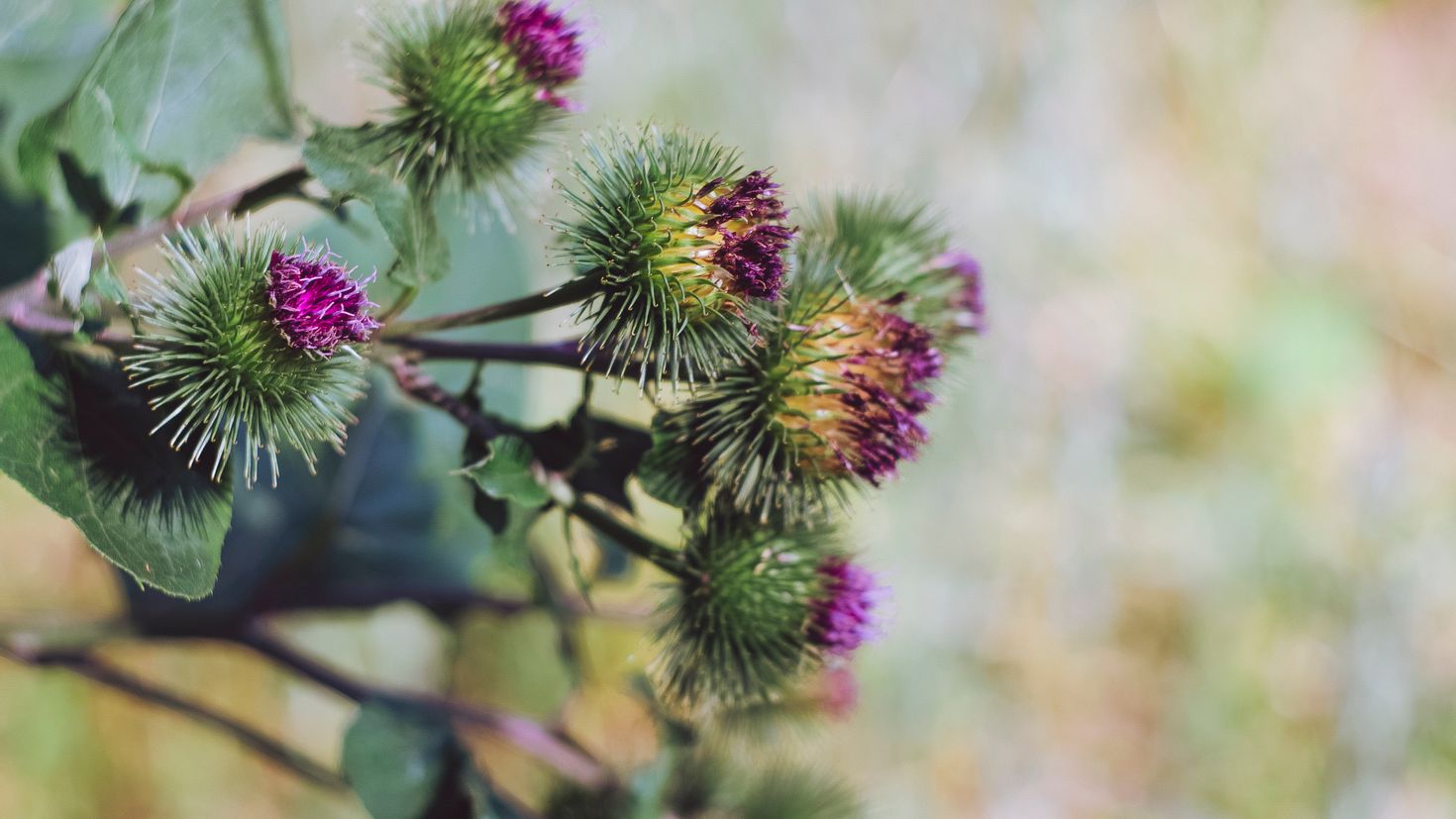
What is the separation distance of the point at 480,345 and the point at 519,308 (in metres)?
0.07

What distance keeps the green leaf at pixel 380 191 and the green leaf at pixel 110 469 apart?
28cm

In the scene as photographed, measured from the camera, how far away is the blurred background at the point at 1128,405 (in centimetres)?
354

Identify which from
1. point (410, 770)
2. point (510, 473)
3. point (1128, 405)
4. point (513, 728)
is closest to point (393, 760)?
point (410, 770)

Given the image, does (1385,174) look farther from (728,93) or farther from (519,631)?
(519,631)

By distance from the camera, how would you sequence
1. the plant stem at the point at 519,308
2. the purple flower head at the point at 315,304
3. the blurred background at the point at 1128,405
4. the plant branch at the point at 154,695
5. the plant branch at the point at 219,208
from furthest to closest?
1. the blurred background at the point at 1128,405
2. the plant branch at the point at 154,695
3. the plant branch at the point at 219,208
4. the plant stem at the point at 519,308
5. the purple flower head at the point at 315,304

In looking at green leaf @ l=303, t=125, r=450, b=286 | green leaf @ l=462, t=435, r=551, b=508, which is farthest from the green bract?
green leaf @ l=303, t=125, r=450, b=286

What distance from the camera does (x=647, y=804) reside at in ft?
4.68

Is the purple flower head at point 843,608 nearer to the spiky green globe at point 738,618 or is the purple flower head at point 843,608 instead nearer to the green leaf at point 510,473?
the spiky green globe at point 738,618

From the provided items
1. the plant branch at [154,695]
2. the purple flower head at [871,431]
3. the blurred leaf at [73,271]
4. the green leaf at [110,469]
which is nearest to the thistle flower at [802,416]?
the purple flower head at [871,431]

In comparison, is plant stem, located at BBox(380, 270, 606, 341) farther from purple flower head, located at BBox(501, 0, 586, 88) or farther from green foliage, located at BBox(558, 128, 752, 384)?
purple flower head, located at BBox(501, 0, 586, 88)

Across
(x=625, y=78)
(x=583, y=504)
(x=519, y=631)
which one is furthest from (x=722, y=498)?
(x=625, y=78)

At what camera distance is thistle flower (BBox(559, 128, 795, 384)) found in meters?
1.04

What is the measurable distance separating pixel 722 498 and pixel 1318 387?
365 centimetres

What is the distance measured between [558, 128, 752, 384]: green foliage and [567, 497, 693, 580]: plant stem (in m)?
0.17
